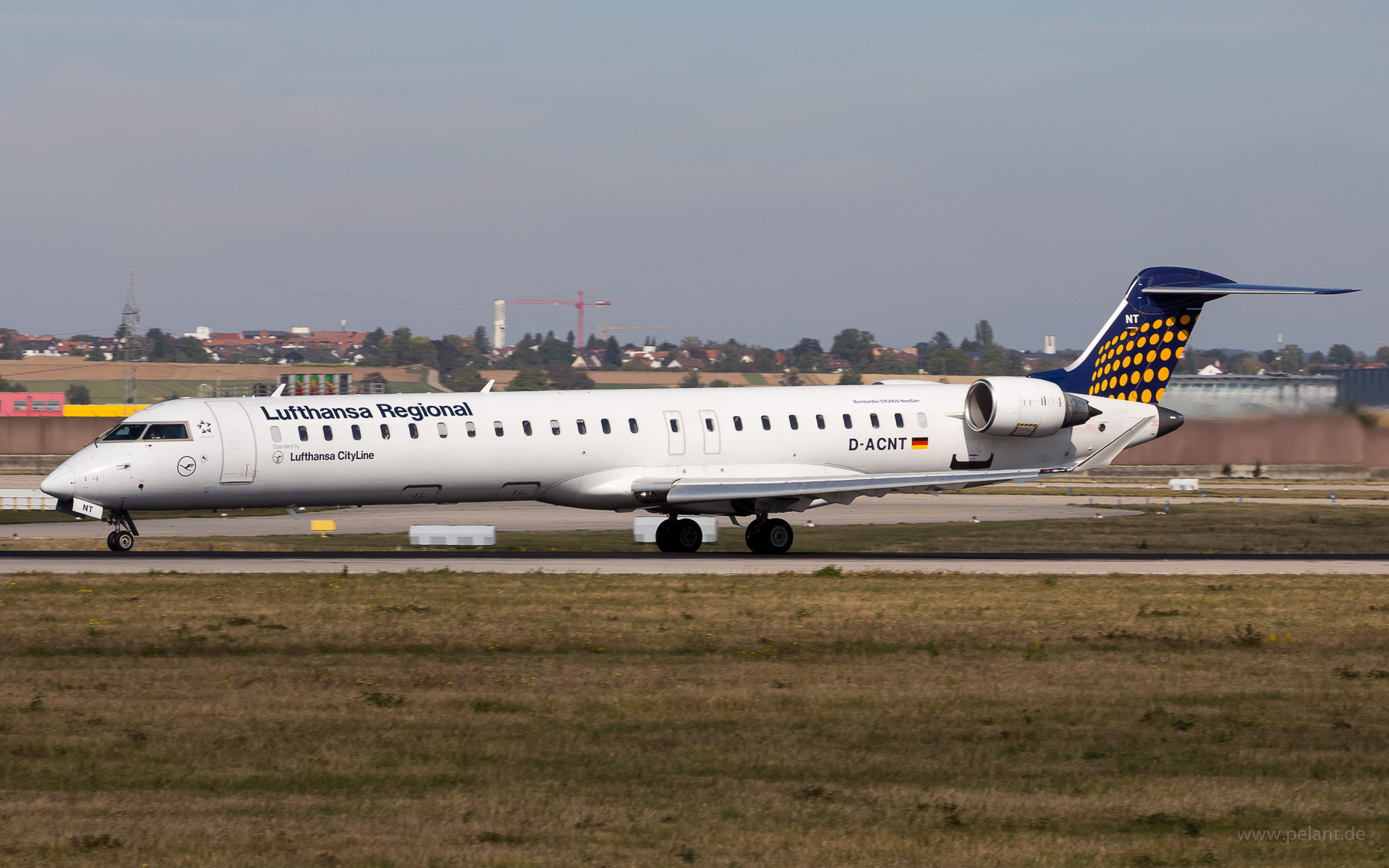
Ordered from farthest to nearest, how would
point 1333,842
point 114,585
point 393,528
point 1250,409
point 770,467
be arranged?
point 1250,409, point 393,528, point 770,467, point 114,585, point 1333,842

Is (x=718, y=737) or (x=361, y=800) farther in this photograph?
Answer: (x=718, y=737)

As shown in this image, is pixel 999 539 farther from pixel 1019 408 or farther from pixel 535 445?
pixel 535 445

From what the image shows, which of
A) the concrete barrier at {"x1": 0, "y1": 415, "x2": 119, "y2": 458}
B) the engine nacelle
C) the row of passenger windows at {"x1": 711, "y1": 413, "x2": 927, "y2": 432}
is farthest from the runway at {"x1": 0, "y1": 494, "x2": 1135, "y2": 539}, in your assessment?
the concrete barrier at {"x1": 0, "y1": 415, "x2": 119, "y2": 458}

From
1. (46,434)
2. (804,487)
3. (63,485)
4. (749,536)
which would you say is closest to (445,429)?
(749,536)

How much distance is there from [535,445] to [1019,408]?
1078 centimetres

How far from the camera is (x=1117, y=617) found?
20.1 meters

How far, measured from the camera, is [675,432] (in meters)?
30.5

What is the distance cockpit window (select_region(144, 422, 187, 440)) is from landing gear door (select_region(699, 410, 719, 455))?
1043 centimetres

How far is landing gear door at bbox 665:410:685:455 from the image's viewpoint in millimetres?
30375

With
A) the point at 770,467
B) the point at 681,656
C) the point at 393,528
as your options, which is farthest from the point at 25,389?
the point at 681,656

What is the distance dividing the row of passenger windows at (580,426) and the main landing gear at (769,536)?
2044 millimetres

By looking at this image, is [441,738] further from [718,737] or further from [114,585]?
[114,585]

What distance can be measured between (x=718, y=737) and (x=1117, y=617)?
31.3 feet

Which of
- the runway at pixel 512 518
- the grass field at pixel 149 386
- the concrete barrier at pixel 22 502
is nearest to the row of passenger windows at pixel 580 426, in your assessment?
the runway at pixel 512 518
